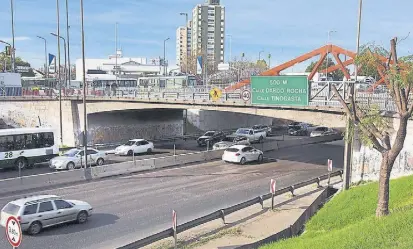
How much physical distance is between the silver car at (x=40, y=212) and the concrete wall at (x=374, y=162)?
16256mm

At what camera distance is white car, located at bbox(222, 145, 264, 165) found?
3422 cm

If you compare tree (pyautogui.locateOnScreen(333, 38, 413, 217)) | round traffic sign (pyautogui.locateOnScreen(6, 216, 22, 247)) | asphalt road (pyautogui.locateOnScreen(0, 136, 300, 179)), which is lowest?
asphalt road (pyautogui.locateOnScreen(0, 136, 300, 179))

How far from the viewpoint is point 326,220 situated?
55.9ft

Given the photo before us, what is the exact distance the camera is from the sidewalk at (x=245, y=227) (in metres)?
15.2

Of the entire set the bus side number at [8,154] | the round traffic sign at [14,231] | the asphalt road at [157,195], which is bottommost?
the asphalt road at [157,195]

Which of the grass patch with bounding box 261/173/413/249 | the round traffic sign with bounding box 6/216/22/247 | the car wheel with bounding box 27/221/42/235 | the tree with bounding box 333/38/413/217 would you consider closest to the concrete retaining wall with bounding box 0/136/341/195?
the car wheel with bounding box 27/221/42/235

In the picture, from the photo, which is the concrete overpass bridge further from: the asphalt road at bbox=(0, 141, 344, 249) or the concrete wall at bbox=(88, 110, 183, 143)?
the asphalt road at bbox=(0, 141, 344, 249)

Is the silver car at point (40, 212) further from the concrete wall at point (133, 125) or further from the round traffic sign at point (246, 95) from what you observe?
the concrete wall at point (133, 125)

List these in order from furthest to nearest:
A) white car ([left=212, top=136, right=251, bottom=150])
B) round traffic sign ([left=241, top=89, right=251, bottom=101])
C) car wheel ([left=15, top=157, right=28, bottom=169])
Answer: white car ([left=212, top=136, right=251, bottom=150]), round traffic sign ([left=241, top=89, right=251, bottom=101]), car wheel ([left=15, top=157, right=28, bottom=169])

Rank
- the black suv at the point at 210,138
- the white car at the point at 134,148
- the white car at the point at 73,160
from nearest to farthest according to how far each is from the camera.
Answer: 1. the white car at the point at 73,160
2. the white car at the point at 134,148
3. the black suv at the point at 210,138

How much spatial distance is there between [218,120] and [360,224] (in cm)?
5140

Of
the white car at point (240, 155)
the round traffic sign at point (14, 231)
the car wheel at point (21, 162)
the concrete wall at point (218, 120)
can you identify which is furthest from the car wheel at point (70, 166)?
the concrete wall at point (218, 120)

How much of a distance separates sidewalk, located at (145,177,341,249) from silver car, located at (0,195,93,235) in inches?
163

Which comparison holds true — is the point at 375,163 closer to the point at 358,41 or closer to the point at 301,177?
the point at 301,177
